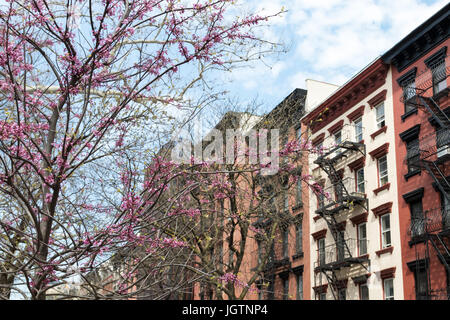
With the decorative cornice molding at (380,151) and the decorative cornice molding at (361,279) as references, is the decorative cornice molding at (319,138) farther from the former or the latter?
the decorative cornice molding at (361,279)

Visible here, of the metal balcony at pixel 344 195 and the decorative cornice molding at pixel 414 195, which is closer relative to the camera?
the decorative cornice molding at pixel 414 195

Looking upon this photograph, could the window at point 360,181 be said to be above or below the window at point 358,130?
below

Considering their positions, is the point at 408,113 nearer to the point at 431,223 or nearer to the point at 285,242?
the point at 431,223

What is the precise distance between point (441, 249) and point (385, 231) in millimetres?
4061

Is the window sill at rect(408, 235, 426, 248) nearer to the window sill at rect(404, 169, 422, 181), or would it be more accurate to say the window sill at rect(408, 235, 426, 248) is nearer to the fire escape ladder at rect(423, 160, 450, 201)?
the fire escape ladder at rect(423, 160, 450, 201)

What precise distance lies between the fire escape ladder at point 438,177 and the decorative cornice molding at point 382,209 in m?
3.11

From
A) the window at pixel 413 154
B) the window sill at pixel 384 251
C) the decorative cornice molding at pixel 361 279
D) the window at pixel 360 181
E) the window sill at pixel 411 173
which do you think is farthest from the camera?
the window at pixel 360 181

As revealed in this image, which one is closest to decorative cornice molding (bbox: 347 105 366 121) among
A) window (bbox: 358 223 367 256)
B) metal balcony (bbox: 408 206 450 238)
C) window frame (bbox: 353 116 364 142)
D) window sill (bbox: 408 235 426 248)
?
window frame (bbox: 353 116 364 142)

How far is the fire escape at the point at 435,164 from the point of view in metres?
21.5

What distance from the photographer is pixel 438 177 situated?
74.5 feet

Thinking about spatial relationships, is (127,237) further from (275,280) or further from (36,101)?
(275,280)

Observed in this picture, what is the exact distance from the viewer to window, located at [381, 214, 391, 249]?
25.5m

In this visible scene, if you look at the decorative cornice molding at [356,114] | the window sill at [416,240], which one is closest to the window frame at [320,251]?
the decorative cornice molding at [356,114]

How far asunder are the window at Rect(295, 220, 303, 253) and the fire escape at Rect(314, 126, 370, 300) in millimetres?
2312
